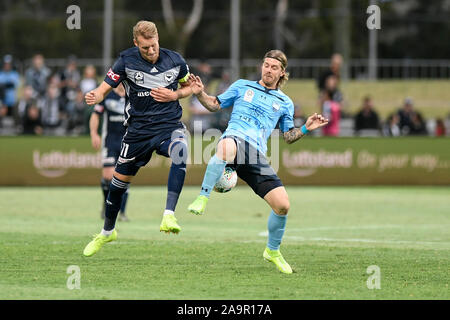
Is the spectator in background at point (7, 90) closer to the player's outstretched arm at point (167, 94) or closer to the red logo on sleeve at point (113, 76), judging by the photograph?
the red logo on sleeve at point (113, 76)

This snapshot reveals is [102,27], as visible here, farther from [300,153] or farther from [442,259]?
[442,259]

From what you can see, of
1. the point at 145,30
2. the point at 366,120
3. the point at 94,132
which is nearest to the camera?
the point at 145,30

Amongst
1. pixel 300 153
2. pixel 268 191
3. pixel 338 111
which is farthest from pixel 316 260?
pixel 338 111

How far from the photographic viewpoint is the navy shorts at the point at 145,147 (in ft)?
33.8

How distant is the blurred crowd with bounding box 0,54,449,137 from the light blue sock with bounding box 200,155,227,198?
48.0 feet

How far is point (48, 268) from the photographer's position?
31.6 feet

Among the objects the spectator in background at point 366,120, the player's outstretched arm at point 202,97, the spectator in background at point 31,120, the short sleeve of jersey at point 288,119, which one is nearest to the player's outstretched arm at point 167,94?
the player's outstretched arm at point 202,97

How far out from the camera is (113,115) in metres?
14.9

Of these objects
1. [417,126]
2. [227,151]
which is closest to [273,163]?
[417,126]

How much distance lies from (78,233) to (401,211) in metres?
6.99

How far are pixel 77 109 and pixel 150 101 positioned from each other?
52.3 feet

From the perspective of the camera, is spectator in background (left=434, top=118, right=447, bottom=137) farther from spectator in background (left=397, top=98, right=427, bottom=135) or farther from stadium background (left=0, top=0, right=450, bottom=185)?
spectator in background (left=397, top=98, right=427, bottom=135)

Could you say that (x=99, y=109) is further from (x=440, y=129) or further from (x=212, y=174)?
(x=440, y=129)

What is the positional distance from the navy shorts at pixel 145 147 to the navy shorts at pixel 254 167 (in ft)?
2.49
